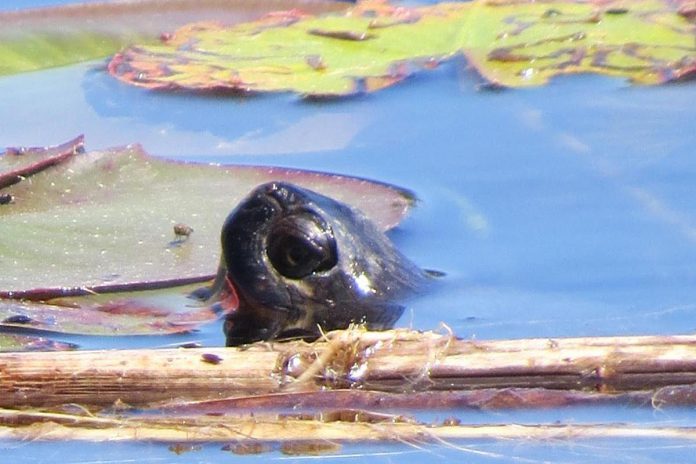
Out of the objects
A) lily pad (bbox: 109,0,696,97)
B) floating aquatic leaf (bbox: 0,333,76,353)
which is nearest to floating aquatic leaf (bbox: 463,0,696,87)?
lily pad (bbox: 109,0,696,97)

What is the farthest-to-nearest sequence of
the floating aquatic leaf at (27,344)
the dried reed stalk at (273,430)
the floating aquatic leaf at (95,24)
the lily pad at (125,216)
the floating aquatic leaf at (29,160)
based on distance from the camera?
the floating aquatic leaf at (95,24)
the floating aquatic leaf at (29,160)
the lily pad at (125,216)
the floating aquatic leaf at (27,344)
the dried reed stalk at (273,430)

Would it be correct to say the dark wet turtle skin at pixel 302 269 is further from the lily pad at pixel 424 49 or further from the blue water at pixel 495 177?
the lily pad at pixel 424 49

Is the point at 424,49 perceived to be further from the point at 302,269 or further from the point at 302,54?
the point at 302,269

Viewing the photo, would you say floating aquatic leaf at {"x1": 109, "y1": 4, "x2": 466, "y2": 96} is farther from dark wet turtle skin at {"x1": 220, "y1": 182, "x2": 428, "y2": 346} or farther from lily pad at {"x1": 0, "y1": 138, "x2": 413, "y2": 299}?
dark wet turtle skin at {"x1": 220, "y1": 182, "x2": 428, "y2": 346}

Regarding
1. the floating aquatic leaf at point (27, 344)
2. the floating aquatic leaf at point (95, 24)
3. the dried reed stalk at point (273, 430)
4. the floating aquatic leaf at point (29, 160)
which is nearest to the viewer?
the dried reed stalk at point (273, 430)

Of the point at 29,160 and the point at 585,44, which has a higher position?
the point at 585,44

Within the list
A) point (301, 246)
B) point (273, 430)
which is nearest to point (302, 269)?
point (301, 246)

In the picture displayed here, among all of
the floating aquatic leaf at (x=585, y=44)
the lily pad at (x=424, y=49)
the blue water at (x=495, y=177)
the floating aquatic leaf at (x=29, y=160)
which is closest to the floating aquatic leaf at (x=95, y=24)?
the blue water at (x=495, y=177)
